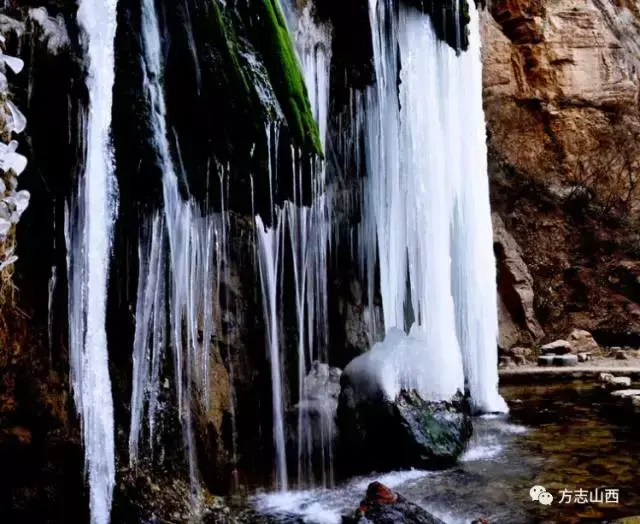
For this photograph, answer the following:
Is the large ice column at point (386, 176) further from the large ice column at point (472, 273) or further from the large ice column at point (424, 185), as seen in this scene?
the large ice column at point (472, 273)

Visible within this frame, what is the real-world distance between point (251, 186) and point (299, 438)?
9.86 ft

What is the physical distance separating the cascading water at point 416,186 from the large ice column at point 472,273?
10 cm

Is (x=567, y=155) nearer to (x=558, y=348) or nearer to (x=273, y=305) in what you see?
(x=558, y=348)

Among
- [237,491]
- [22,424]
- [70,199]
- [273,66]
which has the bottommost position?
[237,491]

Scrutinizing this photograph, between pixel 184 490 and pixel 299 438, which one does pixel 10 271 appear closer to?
pixel 184 490

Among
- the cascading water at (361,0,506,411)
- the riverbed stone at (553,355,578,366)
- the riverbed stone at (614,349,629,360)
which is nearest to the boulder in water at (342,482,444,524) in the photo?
the cascading water at (361,0,506,411)

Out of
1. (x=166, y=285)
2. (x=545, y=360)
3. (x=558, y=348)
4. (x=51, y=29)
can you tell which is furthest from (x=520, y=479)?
(x=558, y=348)

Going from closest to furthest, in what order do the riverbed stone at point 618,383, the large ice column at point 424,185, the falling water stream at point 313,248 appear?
the falling water stream at point 313,248, the large ice column at point 424,185, the riverbed stone at point 618,383

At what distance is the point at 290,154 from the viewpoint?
5387 millimetres

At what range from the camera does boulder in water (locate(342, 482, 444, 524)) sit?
14.4 feet

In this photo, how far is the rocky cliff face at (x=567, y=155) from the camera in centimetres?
1862

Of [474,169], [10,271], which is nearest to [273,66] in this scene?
[10,271]

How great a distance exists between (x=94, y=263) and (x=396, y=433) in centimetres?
373

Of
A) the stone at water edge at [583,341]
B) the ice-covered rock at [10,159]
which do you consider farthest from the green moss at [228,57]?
the stone at water edge at [583,341]
